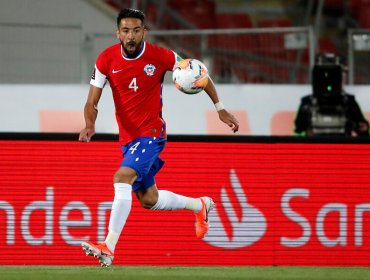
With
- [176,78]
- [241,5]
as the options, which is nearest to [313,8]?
[241,5]

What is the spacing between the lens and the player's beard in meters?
9.13

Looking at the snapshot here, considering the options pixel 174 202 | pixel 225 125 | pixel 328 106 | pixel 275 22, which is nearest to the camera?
pixel 174 202

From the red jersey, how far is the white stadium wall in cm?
458

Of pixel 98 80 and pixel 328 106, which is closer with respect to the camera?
pixel 98 80

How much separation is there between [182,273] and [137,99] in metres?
1.51

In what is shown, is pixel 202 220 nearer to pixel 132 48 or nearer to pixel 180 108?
pixel 132 48

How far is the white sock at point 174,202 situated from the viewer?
9.57 m

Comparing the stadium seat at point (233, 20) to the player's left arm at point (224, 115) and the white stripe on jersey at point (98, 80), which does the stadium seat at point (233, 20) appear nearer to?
the player's left arm at point (224, 115)

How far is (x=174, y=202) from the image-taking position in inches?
379

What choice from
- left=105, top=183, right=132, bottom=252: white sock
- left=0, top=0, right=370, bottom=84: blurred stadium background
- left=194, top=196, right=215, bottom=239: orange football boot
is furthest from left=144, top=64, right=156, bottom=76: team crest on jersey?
left=0, top=0, right=370, bottom=84: blurred stadium background

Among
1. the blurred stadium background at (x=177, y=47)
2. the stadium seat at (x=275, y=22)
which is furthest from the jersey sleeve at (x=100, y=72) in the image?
the stadium seat at (x=275, y=22)

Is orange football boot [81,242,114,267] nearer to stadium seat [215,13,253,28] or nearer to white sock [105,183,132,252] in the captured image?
white sock [105,183,132,252]

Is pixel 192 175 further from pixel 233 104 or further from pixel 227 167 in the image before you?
pixel 233 104

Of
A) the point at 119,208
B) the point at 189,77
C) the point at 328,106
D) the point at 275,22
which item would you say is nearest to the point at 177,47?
the point at 328,106
